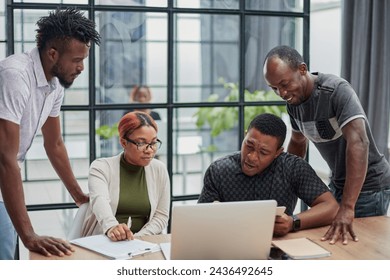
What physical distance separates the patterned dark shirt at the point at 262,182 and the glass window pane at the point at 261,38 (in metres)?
0.68

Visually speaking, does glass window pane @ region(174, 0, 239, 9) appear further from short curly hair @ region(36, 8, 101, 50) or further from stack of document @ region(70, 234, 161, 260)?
stack of document @ region(70, 234, 161, 260)

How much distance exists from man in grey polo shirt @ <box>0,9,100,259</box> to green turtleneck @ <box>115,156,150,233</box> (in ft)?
1.23

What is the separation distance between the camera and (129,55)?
259 cm

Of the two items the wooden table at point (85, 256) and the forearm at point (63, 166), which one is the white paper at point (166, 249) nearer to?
the wooden table at point (85, 256)

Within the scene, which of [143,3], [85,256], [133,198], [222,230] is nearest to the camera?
[222,230]

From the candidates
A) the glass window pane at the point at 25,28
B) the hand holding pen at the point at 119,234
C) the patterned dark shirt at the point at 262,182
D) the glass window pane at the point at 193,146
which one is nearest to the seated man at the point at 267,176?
the patterned dark shirt at the point at 262,182

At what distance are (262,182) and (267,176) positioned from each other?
0.10 feet

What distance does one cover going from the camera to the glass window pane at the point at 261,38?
8.96 feet

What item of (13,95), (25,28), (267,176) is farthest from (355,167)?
(25,28)

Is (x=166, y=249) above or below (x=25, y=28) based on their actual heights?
below

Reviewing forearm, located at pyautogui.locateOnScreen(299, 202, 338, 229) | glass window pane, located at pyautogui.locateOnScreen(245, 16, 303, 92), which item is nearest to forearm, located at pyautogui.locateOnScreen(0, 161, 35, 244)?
forearm, located at pyautogui.locateOnScreen(299, 202, 338, 229)

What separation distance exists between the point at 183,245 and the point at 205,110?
3.95 ft

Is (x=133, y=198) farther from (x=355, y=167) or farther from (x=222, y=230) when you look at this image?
(x=355, y=167)
